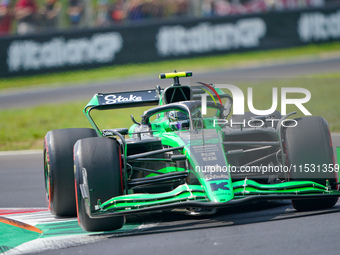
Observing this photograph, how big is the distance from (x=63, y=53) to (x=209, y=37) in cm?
481

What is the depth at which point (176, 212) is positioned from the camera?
6.62m

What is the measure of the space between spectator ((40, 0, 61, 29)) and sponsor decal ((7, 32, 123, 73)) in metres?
0.59

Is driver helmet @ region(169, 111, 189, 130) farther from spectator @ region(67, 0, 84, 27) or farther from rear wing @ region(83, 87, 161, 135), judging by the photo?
spectator @ region(67, 0, 84, 27)

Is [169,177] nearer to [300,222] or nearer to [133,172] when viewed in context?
[133,172]

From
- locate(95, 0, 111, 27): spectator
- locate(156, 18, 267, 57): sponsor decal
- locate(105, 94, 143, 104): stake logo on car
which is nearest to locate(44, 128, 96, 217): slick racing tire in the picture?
locate(105, 94, 143, 104): stake logo on car

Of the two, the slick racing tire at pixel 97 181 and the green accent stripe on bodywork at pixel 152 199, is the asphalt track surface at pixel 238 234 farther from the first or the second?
the green accent stripe on bodywork at pixel 152 199

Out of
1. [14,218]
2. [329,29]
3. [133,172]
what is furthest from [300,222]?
[329,29]

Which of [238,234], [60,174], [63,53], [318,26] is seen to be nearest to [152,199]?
[238,234]

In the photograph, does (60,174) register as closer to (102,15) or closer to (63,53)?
(63,53)

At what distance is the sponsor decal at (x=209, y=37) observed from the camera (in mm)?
20281

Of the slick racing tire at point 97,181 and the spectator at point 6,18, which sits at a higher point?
the spectator at point 6,18

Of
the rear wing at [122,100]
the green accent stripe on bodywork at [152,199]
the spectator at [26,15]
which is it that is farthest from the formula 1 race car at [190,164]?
the spectator at [26,15]

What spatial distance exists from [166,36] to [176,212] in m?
14.2

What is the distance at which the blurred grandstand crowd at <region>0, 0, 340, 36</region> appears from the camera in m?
19.6
